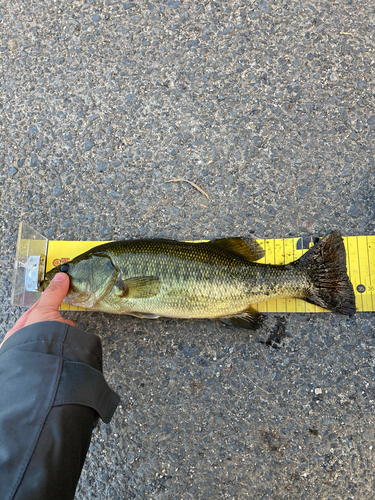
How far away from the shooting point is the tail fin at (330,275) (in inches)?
122

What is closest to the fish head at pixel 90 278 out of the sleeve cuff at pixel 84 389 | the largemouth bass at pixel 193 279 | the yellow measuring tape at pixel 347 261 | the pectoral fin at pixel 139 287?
the largemouth bass at pixel 193 279

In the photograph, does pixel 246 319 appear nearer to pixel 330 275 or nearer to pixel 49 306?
pixel 330 275

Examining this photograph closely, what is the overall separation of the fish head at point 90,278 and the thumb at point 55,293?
85mm

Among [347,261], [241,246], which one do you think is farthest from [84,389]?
[347,261]

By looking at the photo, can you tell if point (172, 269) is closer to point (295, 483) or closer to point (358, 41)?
point (295, 483)

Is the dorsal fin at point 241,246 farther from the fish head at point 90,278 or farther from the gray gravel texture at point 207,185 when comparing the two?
the fish head at point 90,278

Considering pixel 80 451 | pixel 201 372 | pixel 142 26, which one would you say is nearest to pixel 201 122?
pixel 142 26

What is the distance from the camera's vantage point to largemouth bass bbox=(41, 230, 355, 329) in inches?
119

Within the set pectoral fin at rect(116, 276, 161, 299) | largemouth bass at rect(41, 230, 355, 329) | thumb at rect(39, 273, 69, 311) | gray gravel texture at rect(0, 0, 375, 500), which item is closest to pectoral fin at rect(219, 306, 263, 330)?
largemouth bass at rect(41, 230, 355, 329)

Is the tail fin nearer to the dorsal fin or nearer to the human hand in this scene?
the dorsal fin

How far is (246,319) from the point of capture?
321cm

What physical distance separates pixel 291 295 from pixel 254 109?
6.73 feet

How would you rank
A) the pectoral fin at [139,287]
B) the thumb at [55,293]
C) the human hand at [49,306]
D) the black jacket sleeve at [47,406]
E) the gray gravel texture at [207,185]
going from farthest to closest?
the gray gravel texture at [207,185] < the pectoral fin at [139,287] < the thumb at [55,293] < the human hand at [49,306] < the black jacket sleeve at [47,406]

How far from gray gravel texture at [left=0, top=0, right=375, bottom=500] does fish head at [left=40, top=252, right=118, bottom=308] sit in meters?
0.45
